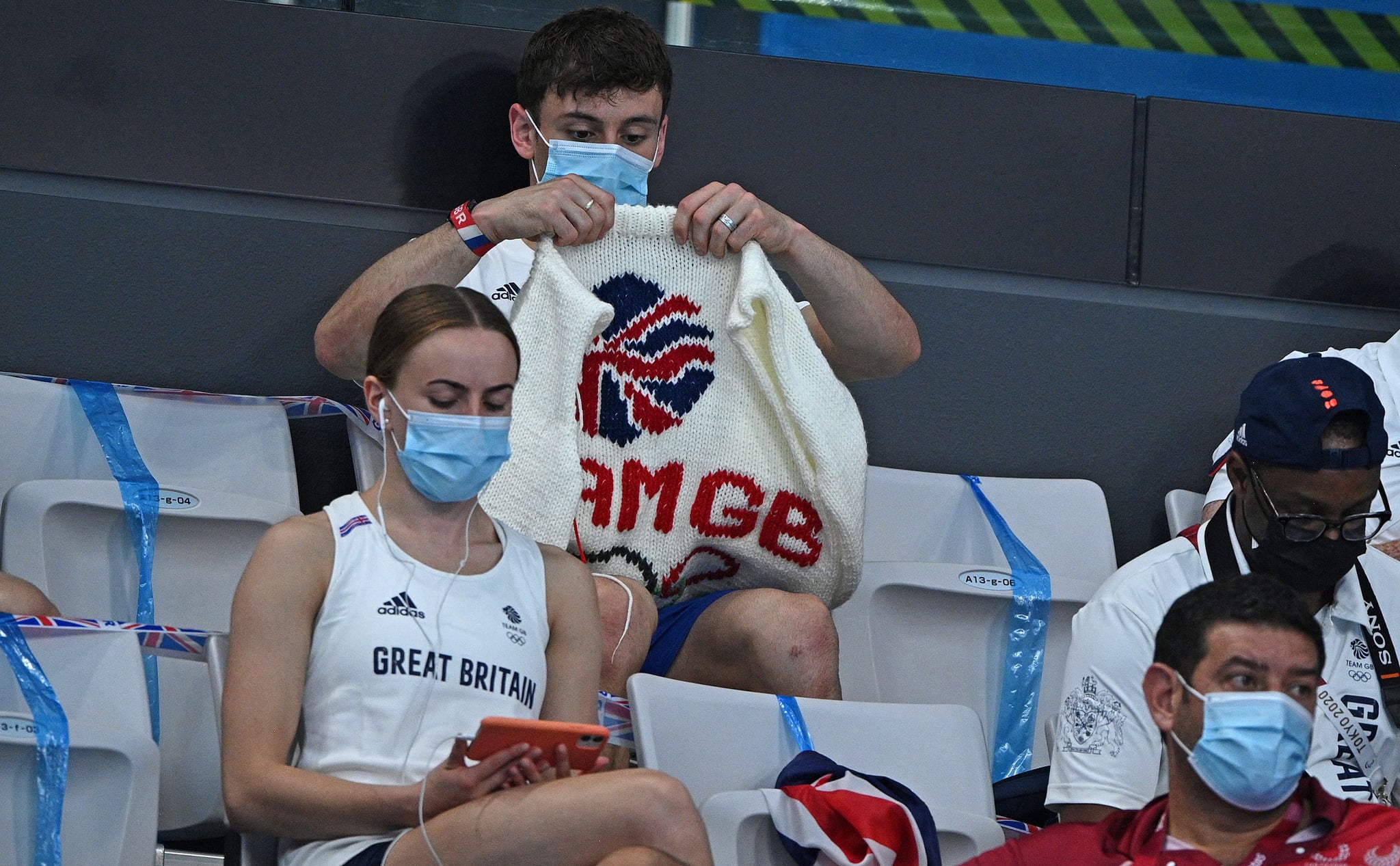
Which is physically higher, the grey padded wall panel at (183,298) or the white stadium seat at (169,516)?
the grey padded wall panel at (183,298)

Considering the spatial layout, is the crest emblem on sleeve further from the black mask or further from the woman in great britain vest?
the woman in great britain vest

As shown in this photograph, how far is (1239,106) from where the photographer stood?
3562 millimetres

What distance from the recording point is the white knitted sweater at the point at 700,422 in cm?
252

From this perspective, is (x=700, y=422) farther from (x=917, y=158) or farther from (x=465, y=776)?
(x=917, y=158)

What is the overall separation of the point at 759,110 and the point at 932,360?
25.2 inches

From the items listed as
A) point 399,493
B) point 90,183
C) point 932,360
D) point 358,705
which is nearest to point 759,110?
point 932,360

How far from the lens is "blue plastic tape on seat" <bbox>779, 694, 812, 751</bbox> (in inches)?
89.8

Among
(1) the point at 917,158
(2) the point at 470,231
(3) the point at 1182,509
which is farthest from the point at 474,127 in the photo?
(3) the point at 1182,509

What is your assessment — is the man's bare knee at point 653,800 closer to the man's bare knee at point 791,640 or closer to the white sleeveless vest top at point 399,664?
the white sleeveless vest top at point 399,664

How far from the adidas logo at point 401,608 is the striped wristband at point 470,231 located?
66 centimetres

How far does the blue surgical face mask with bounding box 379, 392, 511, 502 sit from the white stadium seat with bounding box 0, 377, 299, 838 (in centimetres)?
66

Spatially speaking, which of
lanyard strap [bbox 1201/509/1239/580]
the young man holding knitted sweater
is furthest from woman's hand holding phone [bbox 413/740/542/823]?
lanyard strap [bbox 1201/509/1239/580]

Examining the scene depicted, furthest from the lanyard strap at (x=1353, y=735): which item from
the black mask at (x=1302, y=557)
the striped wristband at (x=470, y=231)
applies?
the striped wristband at (x=470, y=231)

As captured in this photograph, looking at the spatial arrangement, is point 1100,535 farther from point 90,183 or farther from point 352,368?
point 90,183
